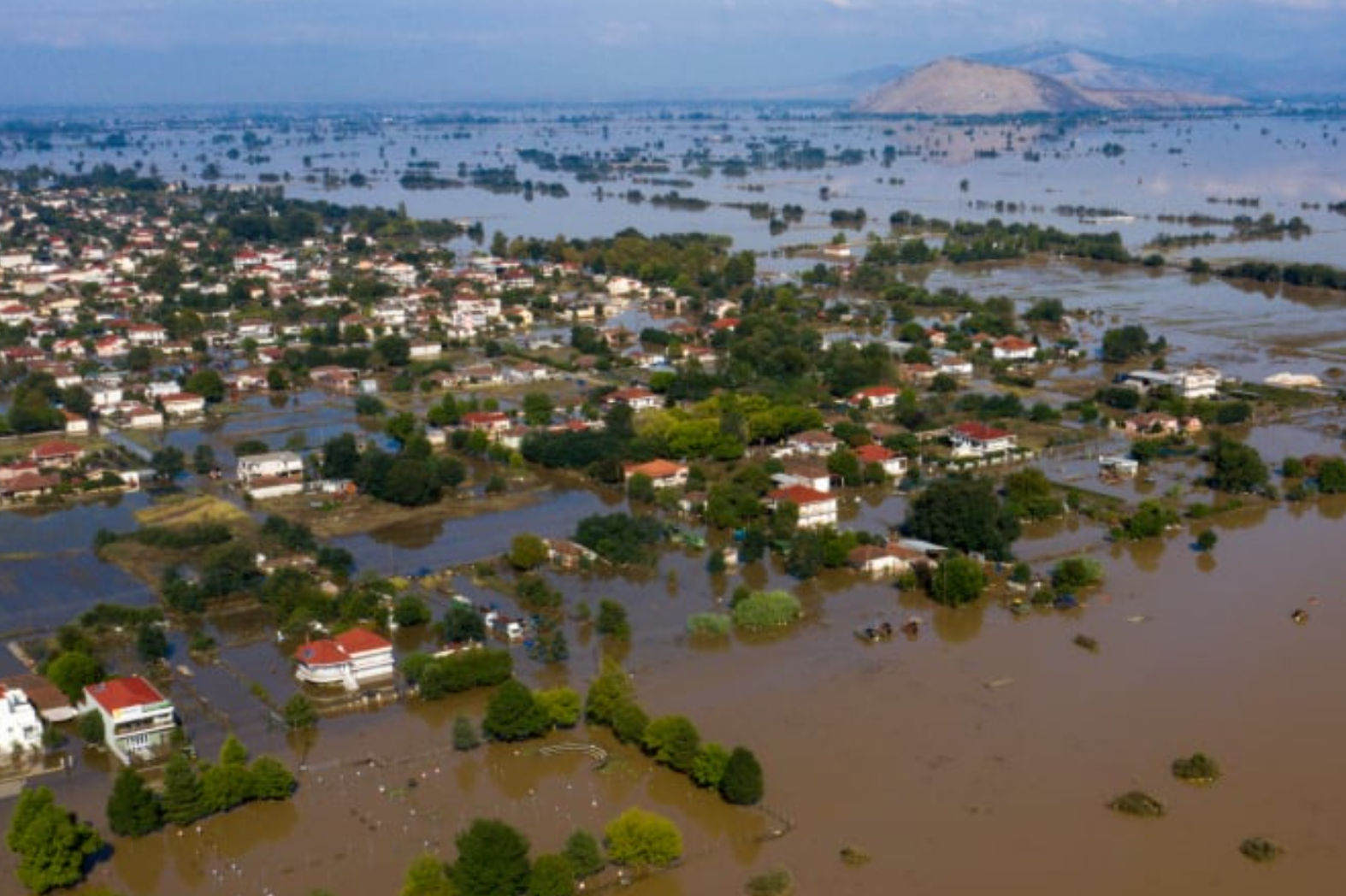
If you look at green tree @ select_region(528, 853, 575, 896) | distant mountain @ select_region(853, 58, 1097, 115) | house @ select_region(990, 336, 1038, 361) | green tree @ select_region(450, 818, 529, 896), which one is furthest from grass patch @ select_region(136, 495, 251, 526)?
distant mountain @ select_region(853, 58, 1097, 115)

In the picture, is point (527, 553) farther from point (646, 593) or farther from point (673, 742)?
point (673, 742)

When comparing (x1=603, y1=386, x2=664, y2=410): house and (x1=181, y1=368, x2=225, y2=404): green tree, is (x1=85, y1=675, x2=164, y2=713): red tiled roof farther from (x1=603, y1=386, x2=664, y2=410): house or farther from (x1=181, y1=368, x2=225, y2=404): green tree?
(x1=181, y1=368, x2=225, y2=404): green tree

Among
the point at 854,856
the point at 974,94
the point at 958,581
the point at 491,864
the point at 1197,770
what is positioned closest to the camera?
the point at 491,864

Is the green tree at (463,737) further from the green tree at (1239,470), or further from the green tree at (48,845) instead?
the green tree at (1239,470)

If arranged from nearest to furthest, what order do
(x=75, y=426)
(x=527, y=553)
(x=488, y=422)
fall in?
(x=527, y=553) < (x=488, y=422) < (x=75, y=426)

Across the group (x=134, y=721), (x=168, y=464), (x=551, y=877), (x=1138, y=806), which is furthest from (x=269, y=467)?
(x=1138, y=806)

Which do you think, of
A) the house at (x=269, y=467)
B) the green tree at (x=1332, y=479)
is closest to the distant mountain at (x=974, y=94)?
the green tree at (x=1332, y=479)
